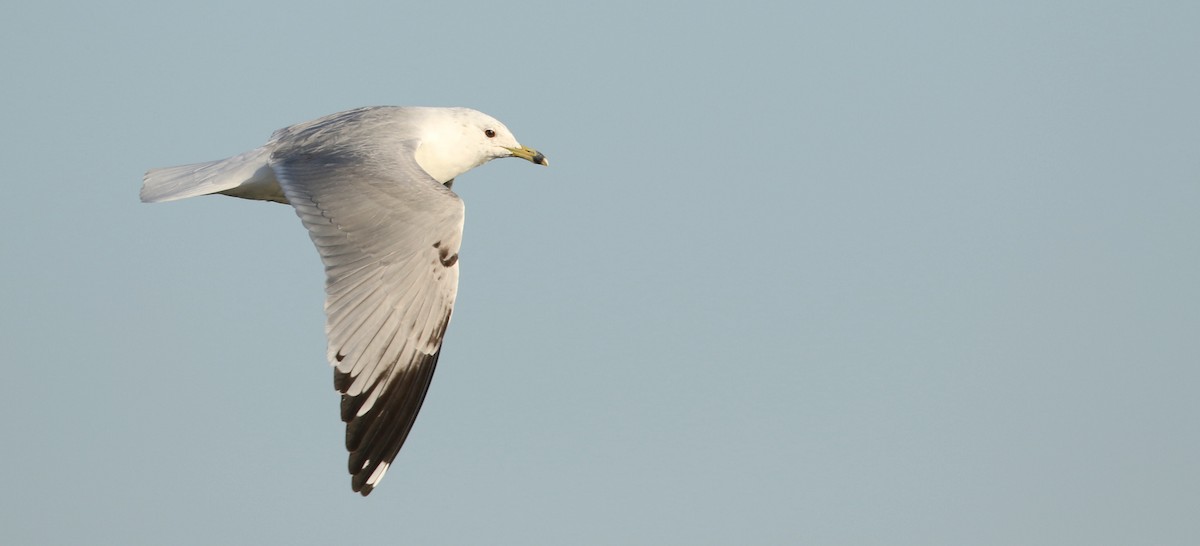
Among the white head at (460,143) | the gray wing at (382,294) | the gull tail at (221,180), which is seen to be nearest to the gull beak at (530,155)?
the white head at (460,143)

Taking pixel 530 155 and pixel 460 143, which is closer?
pixel 460 143

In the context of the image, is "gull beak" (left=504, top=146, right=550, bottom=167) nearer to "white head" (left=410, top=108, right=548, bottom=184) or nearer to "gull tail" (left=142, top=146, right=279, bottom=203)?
"white head" (left=410, top=108, right=548, bottom=184)

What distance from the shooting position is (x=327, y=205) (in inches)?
366

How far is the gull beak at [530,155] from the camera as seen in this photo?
11891 millimetres

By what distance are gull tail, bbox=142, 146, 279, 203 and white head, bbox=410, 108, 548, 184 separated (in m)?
1.01

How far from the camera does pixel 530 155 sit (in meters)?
11.9

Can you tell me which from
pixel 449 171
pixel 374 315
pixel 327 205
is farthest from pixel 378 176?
pixel 449 171

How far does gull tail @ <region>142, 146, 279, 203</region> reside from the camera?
1020 cm

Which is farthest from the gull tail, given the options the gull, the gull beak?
the gull beak

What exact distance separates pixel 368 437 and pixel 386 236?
1139 millimetres

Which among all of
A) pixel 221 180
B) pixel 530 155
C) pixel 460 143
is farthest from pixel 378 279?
pixel 530 155

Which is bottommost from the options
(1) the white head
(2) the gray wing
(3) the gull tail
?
(2) the gray wing

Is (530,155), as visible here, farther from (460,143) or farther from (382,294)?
(382,294)

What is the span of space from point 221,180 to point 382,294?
6.22 ft
